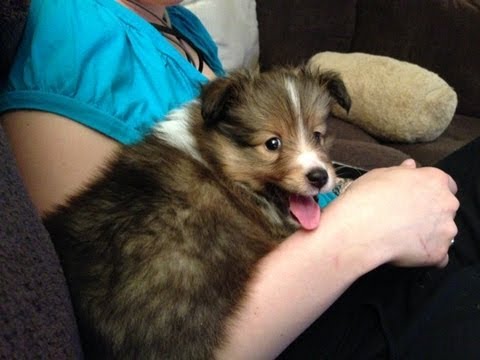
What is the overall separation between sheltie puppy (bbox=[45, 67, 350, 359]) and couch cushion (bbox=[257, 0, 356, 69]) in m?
2.02

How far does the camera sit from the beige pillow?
2783 mm

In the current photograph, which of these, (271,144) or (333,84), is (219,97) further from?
(333,84)

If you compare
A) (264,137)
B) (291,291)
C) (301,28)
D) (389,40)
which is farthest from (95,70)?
(389,40)

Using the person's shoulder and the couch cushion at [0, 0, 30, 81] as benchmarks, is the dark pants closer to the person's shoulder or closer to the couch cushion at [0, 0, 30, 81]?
the couch cushion at [0, 0, 30, 81]

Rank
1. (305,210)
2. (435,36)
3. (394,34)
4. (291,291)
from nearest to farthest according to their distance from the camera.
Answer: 1. (291,291)
2. (305,210)
3. (435,36)
4. (394,34)

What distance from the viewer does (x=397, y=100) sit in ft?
9.15

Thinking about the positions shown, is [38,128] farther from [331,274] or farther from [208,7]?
[208,7]

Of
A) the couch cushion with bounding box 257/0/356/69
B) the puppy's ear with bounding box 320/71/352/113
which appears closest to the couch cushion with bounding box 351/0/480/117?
the couch cushion with bounding box 257/0/356/69

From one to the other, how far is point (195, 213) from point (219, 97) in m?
0.30

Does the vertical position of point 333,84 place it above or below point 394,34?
above

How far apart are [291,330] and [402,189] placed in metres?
0.43

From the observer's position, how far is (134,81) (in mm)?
1369

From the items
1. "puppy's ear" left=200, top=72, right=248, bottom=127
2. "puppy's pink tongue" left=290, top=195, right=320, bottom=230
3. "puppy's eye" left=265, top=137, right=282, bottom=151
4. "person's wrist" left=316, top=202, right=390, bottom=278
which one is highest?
"puppy's ear" left=200, top=72, right=248, bottom=127

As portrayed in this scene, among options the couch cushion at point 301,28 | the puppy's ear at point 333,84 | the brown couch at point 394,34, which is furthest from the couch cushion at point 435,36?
the puppy's ear at point 333,84
